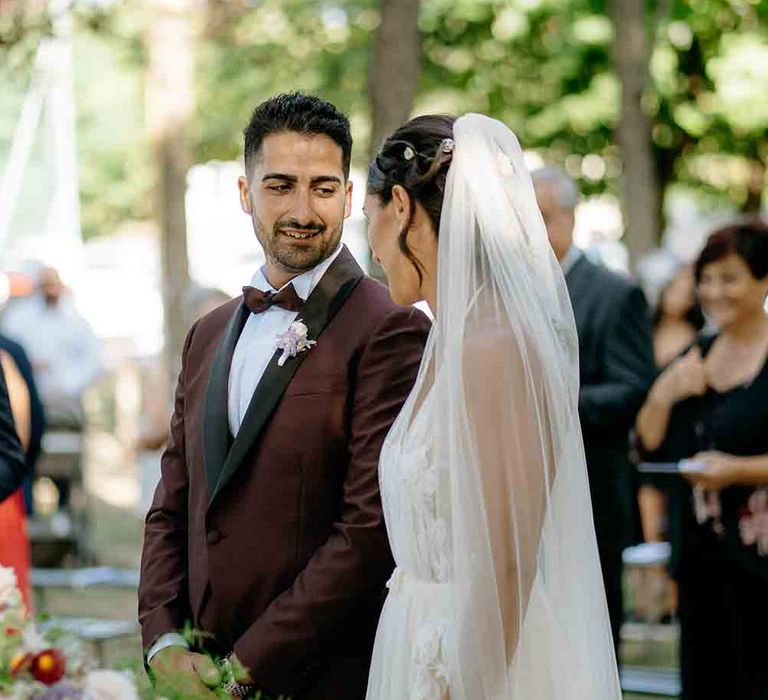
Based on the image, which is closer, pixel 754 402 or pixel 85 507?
pixel 754 402

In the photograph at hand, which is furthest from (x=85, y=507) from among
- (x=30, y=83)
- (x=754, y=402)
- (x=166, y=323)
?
(x=754, y=402)

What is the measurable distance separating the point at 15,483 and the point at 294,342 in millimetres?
1681

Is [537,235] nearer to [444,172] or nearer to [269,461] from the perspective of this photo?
[444,172]

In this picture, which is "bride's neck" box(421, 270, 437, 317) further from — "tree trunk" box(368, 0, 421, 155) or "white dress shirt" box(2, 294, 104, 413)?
"white dress shirt" box(2, 294, 104, 413)

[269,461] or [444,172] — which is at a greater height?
[444,172]

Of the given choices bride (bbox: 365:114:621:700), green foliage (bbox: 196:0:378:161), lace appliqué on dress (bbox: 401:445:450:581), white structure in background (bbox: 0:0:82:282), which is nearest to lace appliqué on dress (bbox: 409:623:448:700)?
bride (bbox: 365:114:621:700)

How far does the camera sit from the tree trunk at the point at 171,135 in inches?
567

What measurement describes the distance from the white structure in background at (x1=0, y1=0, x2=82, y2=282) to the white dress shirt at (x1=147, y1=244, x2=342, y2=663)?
5.44 m

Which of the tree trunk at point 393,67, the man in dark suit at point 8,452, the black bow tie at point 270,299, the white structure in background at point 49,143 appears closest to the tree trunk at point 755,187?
the white structure in background at point 49,143

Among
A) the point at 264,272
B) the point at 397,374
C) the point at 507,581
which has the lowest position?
the point at 507,581

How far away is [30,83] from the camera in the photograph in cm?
955

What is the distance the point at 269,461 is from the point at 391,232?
0.68 m

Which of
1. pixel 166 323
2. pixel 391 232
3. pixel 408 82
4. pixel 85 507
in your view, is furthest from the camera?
pixel 166 323

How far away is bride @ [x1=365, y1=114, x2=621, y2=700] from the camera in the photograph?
330 cm
